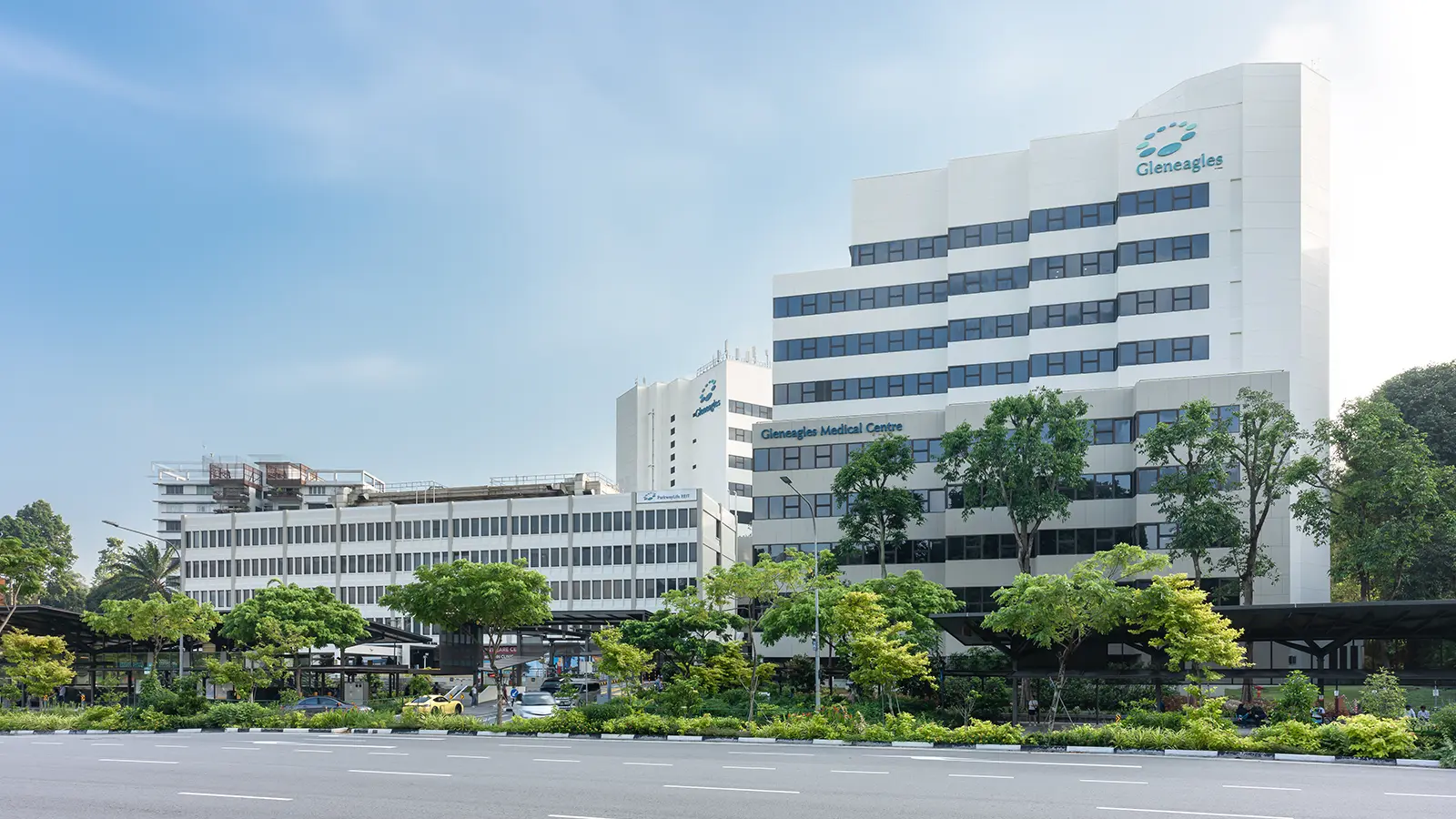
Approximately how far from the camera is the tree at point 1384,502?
56.1 meters

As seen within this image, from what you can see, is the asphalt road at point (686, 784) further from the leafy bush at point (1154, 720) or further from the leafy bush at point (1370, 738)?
the leafy bush at point (1154, 720)

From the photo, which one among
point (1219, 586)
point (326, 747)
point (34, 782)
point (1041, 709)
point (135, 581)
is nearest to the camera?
point (34, 782)

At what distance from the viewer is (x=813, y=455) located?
252 ft

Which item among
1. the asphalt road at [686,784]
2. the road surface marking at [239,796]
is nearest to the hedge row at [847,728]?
the asphalt road at [686,784]

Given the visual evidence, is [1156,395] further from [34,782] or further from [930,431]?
[34,782]

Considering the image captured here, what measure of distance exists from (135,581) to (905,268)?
82.8 metres

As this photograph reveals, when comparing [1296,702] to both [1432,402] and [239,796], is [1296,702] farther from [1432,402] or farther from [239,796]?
[1432,402]

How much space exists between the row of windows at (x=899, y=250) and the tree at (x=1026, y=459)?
17.3 metres

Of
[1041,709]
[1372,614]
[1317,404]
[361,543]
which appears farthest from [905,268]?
[361,543]

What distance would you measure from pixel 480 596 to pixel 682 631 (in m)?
10.2

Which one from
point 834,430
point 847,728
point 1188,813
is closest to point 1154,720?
point 847,728

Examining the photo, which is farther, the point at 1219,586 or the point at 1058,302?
the point at 1058,302

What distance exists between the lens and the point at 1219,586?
62188 mm

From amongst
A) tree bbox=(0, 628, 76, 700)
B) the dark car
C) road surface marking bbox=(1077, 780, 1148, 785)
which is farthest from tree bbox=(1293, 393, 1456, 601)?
tree bbox=(0, 628, 76, 700)
